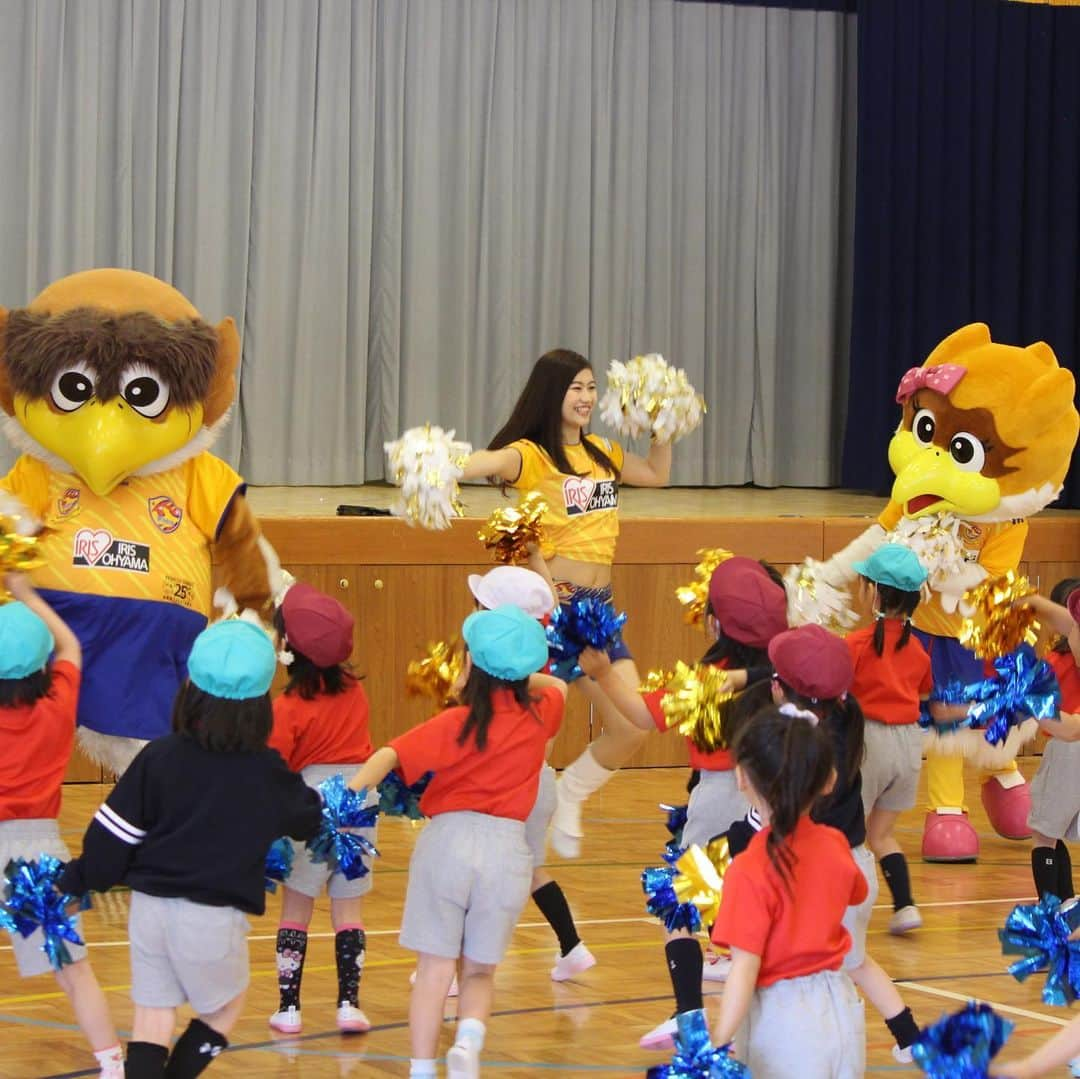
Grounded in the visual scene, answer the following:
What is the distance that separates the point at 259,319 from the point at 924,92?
437 centimetres

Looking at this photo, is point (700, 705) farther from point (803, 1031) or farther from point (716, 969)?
point (803, 1031)

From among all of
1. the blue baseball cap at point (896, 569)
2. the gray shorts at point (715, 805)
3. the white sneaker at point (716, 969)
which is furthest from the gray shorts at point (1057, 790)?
the gray shorts at point (715, 805)

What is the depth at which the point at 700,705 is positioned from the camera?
4480 mm

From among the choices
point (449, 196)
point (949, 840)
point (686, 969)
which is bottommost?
point (949, 840)

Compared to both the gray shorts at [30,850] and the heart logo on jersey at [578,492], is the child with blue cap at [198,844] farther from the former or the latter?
the heart logo on jersey at [578,492]

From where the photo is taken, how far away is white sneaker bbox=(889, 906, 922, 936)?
231 inches

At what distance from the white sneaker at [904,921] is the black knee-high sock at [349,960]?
1917 mm

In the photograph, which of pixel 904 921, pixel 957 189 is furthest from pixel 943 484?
pixel 957 189

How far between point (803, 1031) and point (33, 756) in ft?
6.07

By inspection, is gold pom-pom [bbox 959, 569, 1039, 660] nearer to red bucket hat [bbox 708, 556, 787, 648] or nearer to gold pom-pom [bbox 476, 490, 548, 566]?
red bucket hat [bbox 708, 556, 787, 648]

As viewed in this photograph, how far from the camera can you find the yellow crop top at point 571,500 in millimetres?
6383

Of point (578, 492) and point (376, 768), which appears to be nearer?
point (376, 768)

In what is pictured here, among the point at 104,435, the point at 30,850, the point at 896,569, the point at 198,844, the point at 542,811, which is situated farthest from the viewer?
the point at 896,569

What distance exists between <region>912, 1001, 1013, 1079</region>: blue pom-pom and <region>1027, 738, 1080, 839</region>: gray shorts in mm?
2595
